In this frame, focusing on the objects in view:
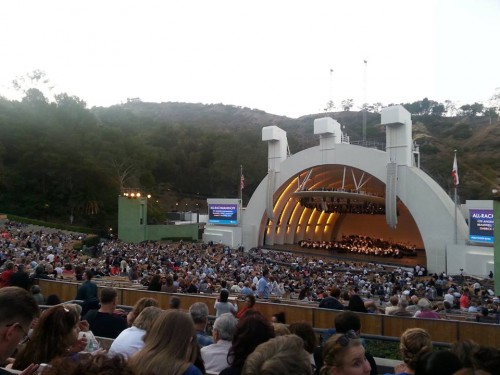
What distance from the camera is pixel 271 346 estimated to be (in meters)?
2.28

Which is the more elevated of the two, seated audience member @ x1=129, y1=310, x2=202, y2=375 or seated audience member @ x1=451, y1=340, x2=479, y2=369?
seated audience member @ x1=129, y1=310, x2=202, y2=375

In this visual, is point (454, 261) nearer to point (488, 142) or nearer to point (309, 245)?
point (309, 245)

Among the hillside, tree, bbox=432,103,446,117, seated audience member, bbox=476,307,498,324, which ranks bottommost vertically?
seated audience member, bbox=476,307,498,324

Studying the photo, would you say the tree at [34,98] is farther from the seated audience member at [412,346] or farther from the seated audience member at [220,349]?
the seated audience member at [412,346]

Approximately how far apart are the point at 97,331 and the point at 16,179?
47.1 metres

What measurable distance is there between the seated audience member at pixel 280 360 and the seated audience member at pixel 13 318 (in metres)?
1.09

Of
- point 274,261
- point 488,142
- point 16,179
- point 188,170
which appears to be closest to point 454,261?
point 274,261

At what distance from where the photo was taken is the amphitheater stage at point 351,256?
1302 inches

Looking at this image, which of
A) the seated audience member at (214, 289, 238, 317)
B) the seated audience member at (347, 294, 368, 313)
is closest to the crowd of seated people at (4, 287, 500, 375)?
the seated audience member at (214, 289, 238, 317)

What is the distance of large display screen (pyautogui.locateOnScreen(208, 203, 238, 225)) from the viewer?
39188mm

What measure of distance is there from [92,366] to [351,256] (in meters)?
35.3

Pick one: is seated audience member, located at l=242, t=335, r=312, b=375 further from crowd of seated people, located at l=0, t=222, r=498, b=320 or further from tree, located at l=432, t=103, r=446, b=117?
tree, located at l=432, t=103, r=446, b=117

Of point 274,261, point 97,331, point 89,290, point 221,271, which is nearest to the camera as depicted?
point 97,331

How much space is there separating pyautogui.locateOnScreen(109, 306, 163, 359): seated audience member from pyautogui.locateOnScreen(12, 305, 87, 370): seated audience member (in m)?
0.46
